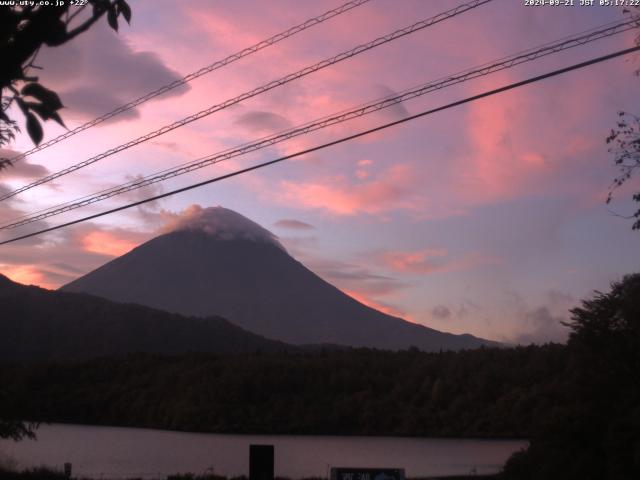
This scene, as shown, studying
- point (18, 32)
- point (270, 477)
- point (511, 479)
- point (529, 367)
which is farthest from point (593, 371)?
point (529, 367)

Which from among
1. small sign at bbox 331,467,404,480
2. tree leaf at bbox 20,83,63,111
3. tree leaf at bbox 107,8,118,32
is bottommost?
small sign at bbox 331,467,404,480

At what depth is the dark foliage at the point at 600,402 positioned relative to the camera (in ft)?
65.4

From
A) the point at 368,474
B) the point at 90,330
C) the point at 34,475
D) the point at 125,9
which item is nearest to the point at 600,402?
the point at 368,474

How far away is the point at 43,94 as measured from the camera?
3289mm

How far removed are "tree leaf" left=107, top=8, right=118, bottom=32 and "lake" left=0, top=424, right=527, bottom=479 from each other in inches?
1192

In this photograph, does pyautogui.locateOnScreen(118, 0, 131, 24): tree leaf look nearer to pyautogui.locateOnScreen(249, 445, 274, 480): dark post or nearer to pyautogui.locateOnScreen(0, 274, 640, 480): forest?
pyautogui.locateOnScreen(249, 445, 274, 480): dark post

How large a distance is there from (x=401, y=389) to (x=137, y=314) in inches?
2514

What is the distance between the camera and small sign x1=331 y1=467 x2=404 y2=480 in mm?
11438

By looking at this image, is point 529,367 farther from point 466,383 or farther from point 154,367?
point 154,367

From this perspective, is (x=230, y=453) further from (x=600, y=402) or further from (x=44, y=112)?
(x=44, y=112)

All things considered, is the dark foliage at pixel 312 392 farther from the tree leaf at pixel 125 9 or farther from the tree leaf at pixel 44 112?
the tree leaf at pixel 44 112

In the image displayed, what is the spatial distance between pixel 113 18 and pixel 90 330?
136 meters

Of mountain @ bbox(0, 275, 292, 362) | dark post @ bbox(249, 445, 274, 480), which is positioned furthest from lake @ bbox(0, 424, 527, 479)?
mountain @ bbox(0, 275, 292, 362)

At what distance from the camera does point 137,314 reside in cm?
13900
